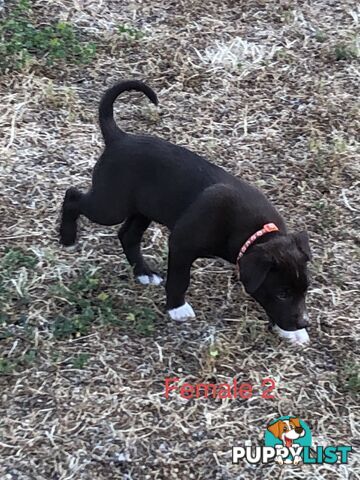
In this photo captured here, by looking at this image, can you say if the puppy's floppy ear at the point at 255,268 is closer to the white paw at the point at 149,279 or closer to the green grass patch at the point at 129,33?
the white paw at the point at 149,279

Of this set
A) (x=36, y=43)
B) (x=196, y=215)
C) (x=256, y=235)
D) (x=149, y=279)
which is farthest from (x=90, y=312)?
(x=36, y=43)

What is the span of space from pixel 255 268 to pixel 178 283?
1.54 ft

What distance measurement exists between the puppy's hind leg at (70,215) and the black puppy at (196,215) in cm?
10

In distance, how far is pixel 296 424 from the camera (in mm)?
3295

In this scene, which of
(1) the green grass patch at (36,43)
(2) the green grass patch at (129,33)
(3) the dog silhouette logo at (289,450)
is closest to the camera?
(3) the dog silhouette logo at (289,450)

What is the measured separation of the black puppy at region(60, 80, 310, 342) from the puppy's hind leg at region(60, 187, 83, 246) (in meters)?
0.10

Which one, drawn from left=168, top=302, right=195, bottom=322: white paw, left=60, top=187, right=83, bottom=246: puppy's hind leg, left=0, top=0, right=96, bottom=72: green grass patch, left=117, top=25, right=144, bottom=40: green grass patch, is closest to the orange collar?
left=168, top=302, right=195, bottom=322: white paw

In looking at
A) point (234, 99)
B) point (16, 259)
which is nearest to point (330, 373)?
point (16, 259)

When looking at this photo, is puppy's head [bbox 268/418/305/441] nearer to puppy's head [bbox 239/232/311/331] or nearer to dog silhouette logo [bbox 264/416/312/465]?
dog silhouette logo [bbox 264/416/312/465]

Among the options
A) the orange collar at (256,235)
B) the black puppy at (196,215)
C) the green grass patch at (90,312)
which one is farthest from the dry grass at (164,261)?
the orange collar at (256,235)

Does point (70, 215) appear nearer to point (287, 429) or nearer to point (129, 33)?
point (287, 429)

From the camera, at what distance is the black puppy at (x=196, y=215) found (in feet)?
10.6

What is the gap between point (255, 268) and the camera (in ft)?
10.4

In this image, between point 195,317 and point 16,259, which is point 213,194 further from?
point 16,259
